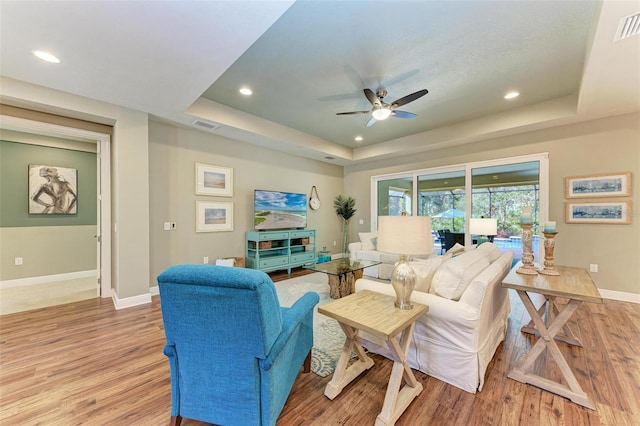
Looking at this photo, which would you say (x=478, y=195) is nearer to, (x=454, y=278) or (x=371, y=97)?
(x=371, y=97)

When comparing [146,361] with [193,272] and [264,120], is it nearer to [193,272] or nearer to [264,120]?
[193,272]

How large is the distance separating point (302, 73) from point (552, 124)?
13.1ft

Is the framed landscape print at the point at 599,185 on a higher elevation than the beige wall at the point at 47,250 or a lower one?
higher

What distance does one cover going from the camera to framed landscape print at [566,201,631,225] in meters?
3.51

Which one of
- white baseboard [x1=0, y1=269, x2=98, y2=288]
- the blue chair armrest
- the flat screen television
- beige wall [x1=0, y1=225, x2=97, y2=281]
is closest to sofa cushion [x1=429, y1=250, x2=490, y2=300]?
the blue chair armrest

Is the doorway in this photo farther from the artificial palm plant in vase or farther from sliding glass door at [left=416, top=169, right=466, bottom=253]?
sliding glass door at [left=416, top=169, right=466, bottom=253]

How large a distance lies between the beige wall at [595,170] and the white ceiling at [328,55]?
30cm

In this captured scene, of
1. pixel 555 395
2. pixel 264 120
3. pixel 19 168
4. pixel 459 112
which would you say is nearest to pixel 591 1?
pixel 459 112

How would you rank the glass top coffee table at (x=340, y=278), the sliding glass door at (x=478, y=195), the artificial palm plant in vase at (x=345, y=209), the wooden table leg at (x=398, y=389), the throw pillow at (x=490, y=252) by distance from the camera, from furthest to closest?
the artificial palm plant in vase at (x=345, y=209) → the sliding glass door at (x=478, y=195) → the glass top coffee table at (x=340, y=278) → the throw pillow at (x=490, y=252) → the wooden table leg at (x=398, y=389)

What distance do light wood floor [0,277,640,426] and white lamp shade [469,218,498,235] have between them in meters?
1.41

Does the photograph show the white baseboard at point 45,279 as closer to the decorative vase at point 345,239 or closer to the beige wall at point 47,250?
the beige wall at point 47,250

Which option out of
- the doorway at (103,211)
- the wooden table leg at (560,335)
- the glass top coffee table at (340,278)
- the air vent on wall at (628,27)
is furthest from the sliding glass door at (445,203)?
the doorway at (103,211)

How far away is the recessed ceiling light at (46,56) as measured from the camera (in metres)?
2.16

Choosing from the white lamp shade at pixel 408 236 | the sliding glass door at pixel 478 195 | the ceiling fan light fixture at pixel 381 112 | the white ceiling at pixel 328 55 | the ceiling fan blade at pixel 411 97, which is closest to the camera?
the white lamp shade at pixel 408 236
